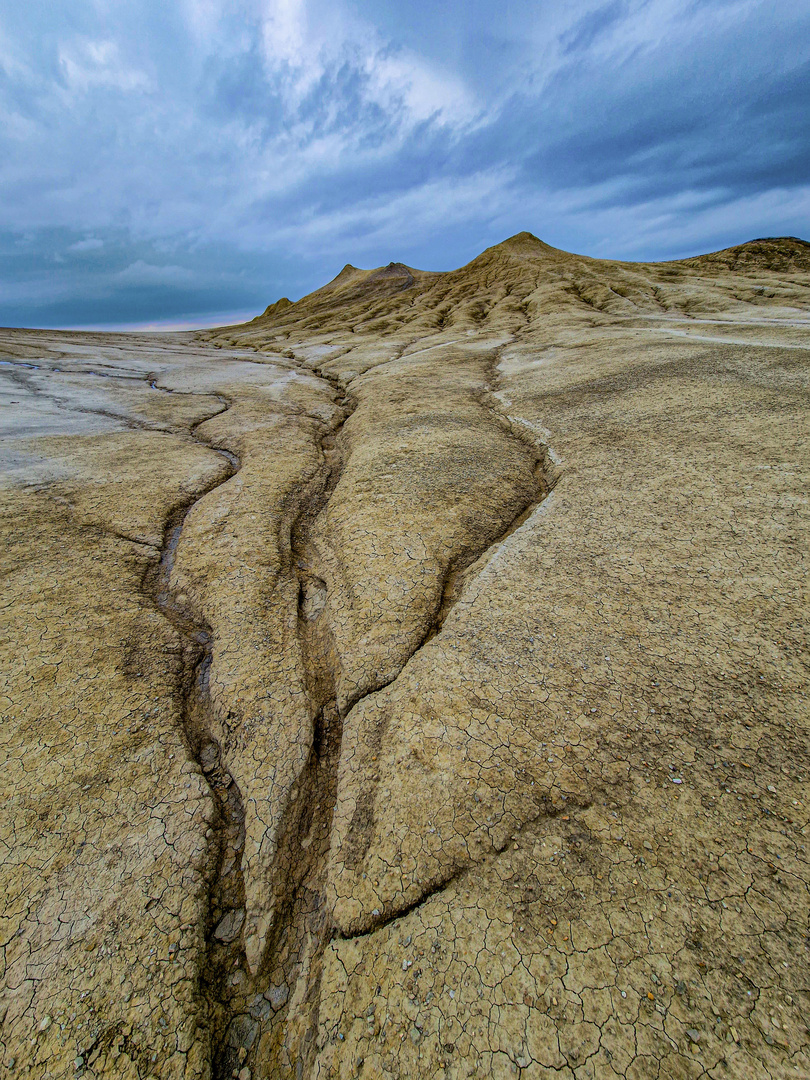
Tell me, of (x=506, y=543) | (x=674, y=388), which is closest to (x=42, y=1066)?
(x=506, y=543)

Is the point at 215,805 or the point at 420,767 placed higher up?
the point at 420,767

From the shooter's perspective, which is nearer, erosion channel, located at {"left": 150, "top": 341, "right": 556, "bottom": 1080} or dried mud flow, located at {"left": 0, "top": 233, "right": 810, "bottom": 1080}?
dried mud flow, located at {"left": 0, "top": 233, "right": 810, "bottom": 1080}

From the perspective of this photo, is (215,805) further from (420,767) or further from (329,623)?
(329,623)

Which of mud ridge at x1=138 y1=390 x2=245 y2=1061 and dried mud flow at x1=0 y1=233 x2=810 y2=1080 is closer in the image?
dried mud flow at x1=0 y1=233 x2=810 y2=1080

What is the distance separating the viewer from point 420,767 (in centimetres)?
282

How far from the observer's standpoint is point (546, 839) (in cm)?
239

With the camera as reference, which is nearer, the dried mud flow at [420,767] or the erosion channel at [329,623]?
the dried mud flow at [420,767]

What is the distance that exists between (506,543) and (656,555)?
1.45 meters

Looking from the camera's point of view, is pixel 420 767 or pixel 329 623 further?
pixel 329 623

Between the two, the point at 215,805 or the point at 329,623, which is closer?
the point at 215,805

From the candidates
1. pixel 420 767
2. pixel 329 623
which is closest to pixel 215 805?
pixel 420 767

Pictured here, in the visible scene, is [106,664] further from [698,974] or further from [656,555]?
[656,555]

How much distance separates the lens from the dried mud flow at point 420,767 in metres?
1.93

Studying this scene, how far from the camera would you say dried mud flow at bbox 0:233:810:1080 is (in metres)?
1.93
